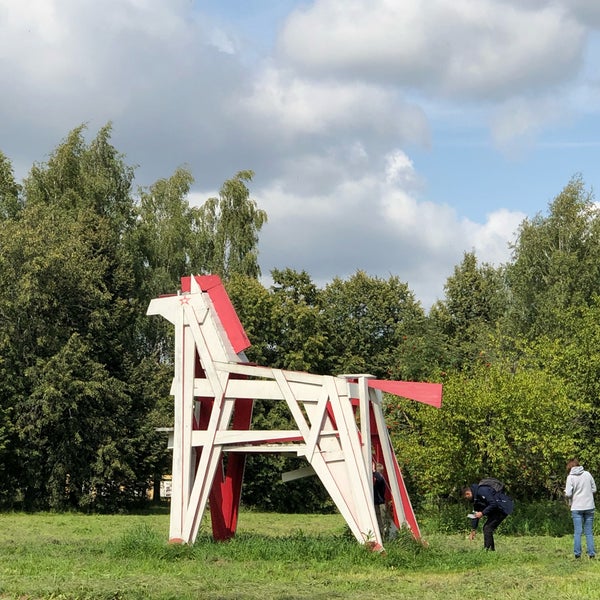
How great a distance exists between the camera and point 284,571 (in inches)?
549

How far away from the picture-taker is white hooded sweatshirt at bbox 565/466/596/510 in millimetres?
16250

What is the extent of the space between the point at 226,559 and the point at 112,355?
26026 mm

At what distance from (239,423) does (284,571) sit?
13.9ft

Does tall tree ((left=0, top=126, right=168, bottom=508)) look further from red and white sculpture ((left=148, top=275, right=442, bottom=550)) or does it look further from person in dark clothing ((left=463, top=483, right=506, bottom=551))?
person in dark clothing ((left=463, top=483, right=506, bottom=551))

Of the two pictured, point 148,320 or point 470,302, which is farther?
point 470,302

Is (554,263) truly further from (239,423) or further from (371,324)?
(239,423)

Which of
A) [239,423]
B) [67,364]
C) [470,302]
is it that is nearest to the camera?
[239,423]

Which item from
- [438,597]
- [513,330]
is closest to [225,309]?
[438,597]

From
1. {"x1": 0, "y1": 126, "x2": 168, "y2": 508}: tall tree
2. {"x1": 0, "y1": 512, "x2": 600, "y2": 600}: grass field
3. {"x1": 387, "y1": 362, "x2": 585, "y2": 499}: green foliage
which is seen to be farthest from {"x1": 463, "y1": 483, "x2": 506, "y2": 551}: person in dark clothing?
{"x1": 0, "y1": 126, "x2": 168, "y2": 508}: tall tree

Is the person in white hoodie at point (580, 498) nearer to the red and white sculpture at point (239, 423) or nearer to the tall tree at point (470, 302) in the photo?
the red and white sculpture at point (239, 423)

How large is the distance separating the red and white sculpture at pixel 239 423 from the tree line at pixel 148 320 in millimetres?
10987

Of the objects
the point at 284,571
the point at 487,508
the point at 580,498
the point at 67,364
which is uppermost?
the point at 67,364

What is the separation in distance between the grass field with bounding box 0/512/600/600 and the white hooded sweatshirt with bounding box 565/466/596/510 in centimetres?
97

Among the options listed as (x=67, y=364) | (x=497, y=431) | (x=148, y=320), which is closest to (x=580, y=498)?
(x=497, y=431)
